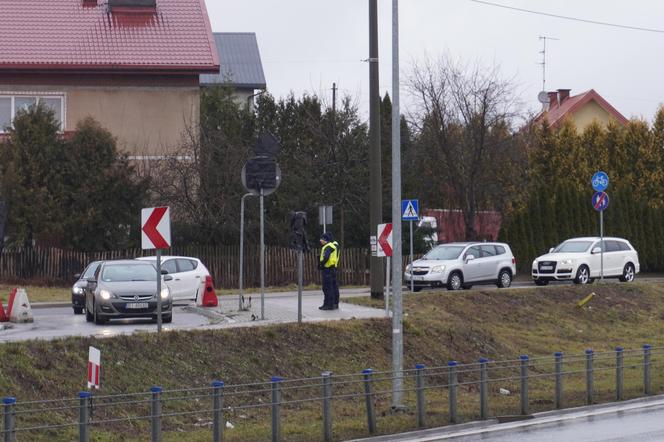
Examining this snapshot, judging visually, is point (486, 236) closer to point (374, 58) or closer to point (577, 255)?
point (577, 255)

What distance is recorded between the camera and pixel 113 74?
159ft

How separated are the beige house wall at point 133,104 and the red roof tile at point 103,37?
754mm

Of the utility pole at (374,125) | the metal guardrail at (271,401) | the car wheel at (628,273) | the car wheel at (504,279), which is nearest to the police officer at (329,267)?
the utility pole at (374,125)

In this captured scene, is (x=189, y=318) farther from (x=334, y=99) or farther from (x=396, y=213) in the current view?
(x=334, y=99)

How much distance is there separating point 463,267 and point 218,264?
10.3 meters

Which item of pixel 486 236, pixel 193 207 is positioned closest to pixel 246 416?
pixel 193 207

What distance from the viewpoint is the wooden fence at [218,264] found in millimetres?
42188

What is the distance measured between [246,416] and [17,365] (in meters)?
3.71

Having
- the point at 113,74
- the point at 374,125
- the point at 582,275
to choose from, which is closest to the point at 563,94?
the point at 113,74

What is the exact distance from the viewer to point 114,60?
4806 cm

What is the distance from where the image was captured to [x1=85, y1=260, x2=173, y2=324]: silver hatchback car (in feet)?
84.7

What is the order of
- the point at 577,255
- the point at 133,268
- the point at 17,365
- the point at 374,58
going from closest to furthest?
the point at 17,365, the point at 133,268, the point at 374,58, the point at 577,255

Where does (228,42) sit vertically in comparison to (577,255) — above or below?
above

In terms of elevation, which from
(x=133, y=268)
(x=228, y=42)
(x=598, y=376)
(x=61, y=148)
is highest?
(x=228, y=42)
